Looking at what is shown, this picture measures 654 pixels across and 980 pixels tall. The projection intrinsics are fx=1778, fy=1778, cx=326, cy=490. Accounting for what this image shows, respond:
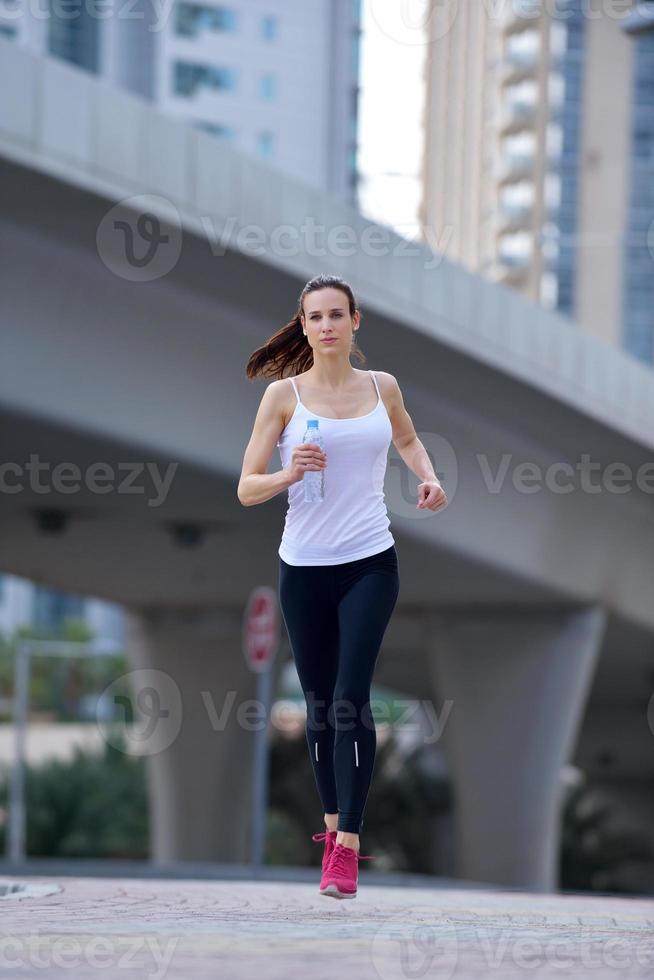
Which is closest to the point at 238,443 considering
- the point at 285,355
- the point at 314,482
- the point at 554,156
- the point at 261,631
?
the point at 261,631

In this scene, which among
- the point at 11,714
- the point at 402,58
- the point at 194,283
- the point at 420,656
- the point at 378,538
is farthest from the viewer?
the point at 11,714

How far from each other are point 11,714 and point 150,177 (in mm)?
90066

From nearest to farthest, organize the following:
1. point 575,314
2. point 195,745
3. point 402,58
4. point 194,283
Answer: point 194,283, point 195,745, point 402,58, point 575,314

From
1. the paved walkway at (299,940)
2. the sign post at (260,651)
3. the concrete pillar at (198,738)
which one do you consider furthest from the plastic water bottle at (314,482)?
the concrete pillar at (198,738)

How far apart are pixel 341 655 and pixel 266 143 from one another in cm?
8853

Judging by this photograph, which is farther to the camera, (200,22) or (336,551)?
(200,22)

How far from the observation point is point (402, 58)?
8081 centimetres

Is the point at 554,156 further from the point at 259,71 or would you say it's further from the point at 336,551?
the point at 336,551

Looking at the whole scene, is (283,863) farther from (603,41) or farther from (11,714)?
(603,41)

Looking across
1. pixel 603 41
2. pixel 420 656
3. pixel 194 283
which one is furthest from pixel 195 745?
pixel 603 41

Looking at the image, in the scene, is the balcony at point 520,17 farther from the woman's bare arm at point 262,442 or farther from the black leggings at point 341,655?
the black leggings at point 341,655

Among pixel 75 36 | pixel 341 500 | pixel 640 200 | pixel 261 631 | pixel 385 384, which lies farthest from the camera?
pixel 75 36

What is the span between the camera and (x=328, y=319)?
5.89 metres

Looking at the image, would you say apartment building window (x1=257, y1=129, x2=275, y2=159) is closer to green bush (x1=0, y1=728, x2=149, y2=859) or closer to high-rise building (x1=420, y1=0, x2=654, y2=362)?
high-rise building (x1=420, y1=0, x2=654, y2=362)
